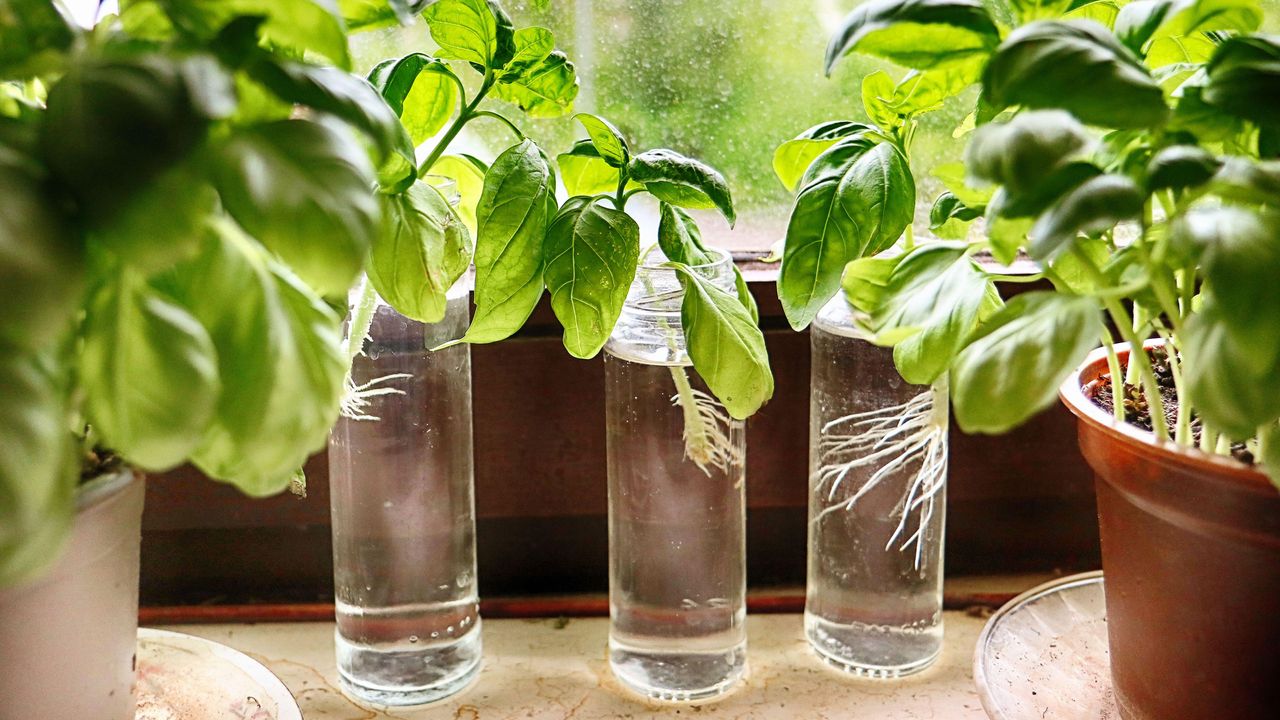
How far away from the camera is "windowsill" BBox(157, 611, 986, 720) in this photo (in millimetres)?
781

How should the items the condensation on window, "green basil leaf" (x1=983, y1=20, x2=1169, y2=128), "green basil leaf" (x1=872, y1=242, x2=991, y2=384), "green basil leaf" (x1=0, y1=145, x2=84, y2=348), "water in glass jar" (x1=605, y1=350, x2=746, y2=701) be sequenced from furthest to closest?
1. the condensation on window
2. "water in glass jar" (x1=605, y1=350, x2=746, y2=701)
3. "green basil leaf" (x1=872, y1=242, x2=991, y2=384)
4. "green basil leaf" (x1=983, y1=20, x2=1169, y2=128)
5. "green basil leaf" (x1=0, y1=145, x2=84, y2=348)

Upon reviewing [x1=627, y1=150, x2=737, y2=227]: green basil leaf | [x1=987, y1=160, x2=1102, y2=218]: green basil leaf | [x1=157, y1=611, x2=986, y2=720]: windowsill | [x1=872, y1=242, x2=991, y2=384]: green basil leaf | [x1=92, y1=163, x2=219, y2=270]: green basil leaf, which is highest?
[x1=627, y1=150, x2=737, y2=227]: green basil leaf

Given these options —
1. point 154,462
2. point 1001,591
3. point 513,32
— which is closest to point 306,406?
point 154,462

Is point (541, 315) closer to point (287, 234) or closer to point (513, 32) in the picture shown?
point (513, 32)

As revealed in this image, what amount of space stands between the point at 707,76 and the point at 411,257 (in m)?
0.40

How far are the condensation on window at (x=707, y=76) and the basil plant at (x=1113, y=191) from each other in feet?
1.22

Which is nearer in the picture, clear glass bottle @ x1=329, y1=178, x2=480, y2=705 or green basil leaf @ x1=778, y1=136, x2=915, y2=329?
green basil leaf @ x1=778, y1=136, x2=915, y2=329

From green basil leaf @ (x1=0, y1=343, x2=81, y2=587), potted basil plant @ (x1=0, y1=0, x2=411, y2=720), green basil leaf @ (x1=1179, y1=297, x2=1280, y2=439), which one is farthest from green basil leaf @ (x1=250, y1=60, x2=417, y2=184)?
green basil leaf @ (x1=1179, y1=297, x2=1280, y2=439)

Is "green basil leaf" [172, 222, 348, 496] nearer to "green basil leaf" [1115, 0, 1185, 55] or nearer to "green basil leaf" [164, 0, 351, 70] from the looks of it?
"green basil leaf" [164, 0, 351, 70]

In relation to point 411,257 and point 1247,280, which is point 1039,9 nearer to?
point 1247,280

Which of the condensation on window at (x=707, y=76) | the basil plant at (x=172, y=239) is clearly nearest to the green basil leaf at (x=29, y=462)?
the basil plant at (x=172, y=239)

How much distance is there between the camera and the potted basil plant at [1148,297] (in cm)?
43

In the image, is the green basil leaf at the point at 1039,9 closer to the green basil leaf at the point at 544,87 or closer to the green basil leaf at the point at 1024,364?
the green basil leaf at the point at 1024,364

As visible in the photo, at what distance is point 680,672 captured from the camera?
2.62ft
